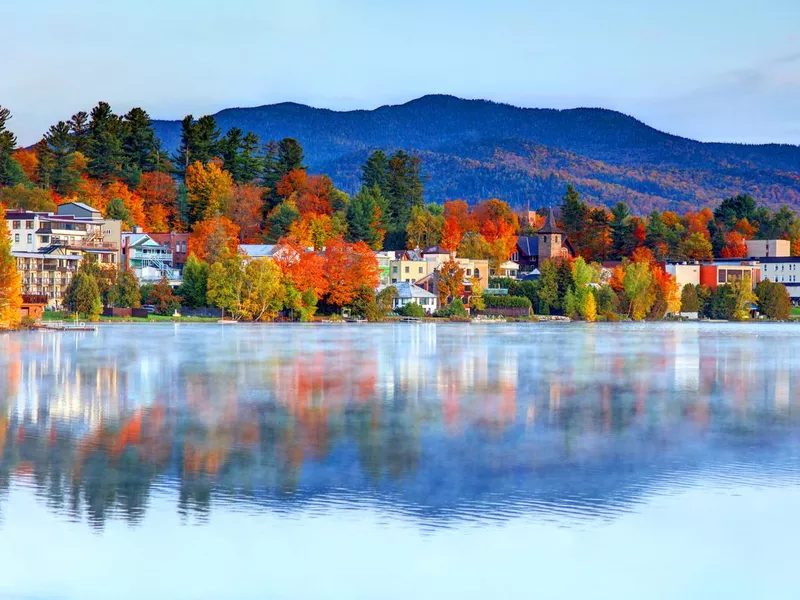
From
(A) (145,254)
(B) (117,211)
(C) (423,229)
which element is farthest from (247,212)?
(C) (423,229)

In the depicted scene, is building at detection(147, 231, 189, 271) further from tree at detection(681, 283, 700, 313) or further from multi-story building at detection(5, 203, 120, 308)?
tree at detection(681, 283, 700, 313)

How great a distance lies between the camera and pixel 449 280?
10081cm

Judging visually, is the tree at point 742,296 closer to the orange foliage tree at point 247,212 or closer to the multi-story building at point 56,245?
the orange foliage tree at point 247,212

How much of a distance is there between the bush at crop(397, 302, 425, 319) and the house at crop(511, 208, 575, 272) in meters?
28.0

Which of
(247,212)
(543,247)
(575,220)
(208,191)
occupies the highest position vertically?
(208,191)

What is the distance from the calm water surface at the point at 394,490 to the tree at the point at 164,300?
167 ft

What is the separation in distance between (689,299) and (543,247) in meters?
17.7

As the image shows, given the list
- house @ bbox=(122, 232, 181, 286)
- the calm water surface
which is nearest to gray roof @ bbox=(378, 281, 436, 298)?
house @ bbox=(122, 232, 181, 286)

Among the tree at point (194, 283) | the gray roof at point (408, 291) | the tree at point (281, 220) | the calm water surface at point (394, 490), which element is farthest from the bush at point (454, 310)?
the calm water surface at point (394, 490)

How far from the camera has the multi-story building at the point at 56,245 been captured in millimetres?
84625

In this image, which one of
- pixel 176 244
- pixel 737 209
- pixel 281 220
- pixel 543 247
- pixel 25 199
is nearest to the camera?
pixel 25 199

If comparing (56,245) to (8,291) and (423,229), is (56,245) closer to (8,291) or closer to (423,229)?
(8,291)

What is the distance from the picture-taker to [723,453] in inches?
716

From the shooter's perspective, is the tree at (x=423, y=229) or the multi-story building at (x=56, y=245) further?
the tree at (x=423, y=229)
